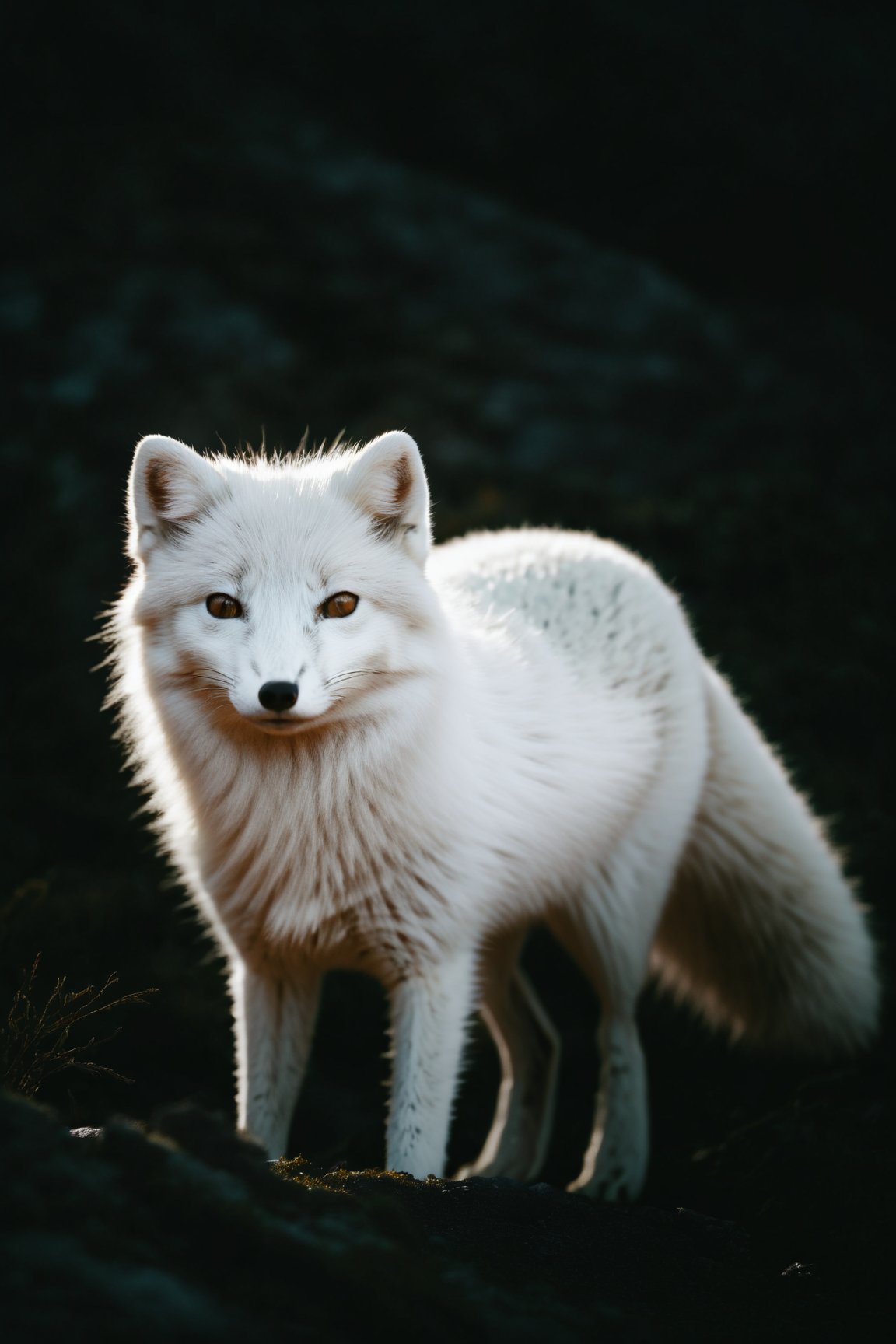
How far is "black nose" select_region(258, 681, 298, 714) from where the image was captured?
7.09ft

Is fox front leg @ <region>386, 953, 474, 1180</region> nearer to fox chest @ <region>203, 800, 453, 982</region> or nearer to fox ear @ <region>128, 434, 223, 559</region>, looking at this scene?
fox chest @ <region>203, 800, 453, 982</region>

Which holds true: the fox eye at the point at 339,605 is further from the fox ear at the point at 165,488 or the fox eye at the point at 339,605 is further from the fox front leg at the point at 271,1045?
the fox front leg at the point at 271,1045

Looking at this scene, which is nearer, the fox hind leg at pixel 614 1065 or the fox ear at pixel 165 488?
the fox ear at pixel 165 488

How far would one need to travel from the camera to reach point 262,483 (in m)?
2.59

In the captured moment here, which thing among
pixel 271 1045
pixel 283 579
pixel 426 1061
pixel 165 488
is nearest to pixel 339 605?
pixel 283 579

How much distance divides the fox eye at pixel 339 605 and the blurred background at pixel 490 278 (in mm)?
3074

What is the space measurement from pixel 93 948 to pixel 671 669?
2.27 meters

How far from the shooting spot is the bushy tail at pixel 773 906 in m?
3.61

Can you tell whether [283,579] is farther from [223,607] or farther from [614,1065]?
[614,1065]

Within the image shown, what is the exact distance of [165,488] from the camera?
259 cm

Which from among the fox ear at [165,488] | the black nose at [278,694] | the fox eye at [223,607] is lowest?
the black nose at [278,694]

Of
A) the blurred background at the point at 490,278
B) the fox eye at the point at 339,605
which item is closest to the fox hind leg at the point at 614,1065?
the fox eye at the point at 339,605

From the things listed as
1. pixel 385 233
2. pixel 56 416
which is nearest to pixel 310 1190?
pixel 56 416

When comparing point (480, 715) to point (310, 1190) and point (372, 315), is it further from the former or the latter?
point (372, 315)
